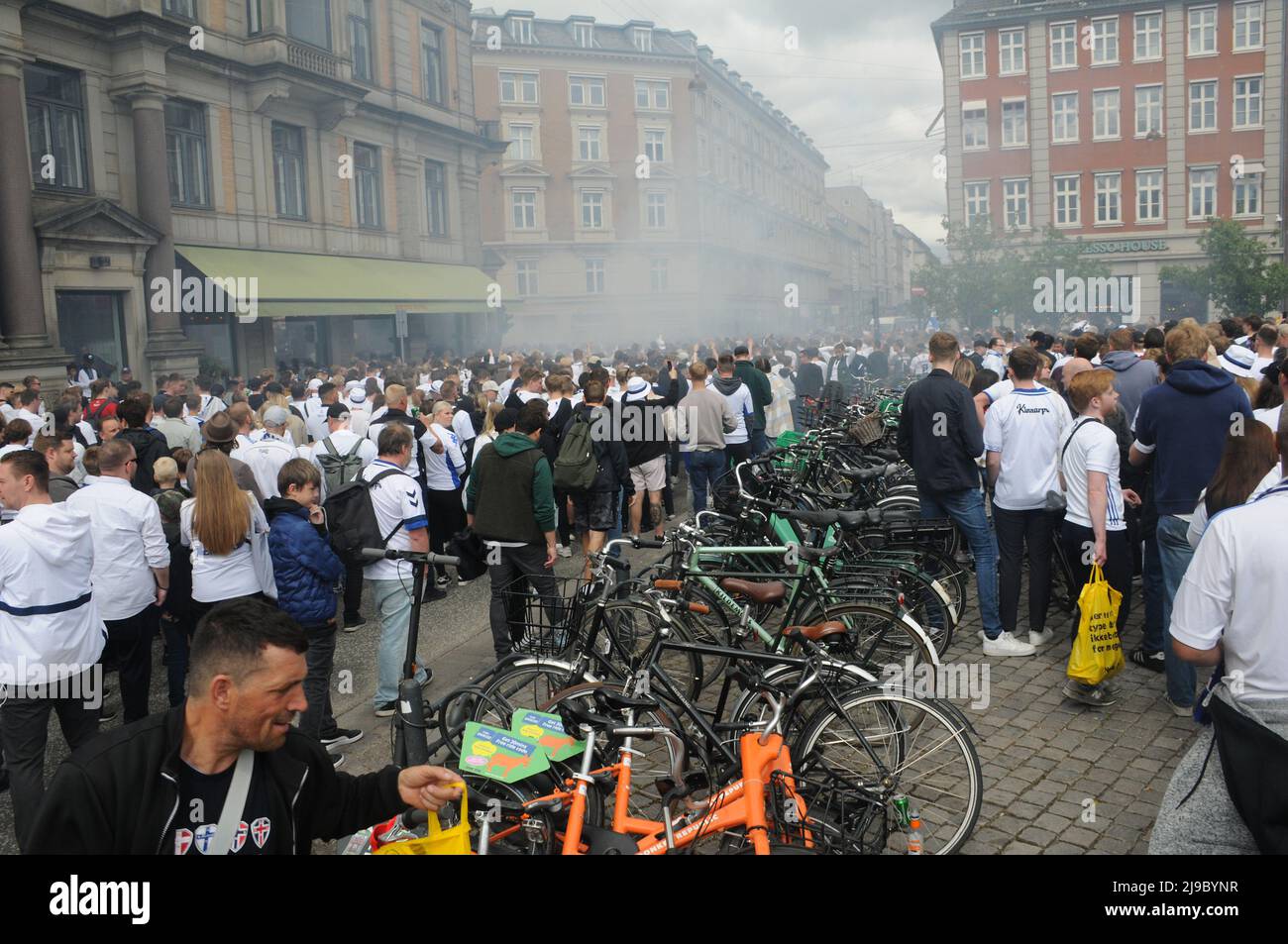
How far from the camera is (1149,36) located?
151 feet

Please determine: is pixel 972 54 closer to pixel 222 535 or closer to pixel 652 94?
pixel 652 94

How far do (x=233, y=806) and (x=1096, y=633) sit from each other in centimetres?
472

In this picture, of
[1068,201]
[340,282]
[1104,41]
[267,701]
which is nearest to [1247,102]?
[1104,41]

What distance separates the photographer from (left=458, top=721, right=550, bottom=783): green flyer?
3.78 meters

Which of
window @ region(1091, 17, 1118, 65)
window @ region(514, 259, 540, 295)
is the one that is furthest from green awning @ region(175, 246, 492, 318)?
window @ region(1091, 17, 1118, 65)

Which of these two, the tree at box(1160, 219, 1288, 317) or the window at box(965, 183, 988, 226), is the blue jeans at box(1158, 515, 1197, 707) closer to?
the tree at box(1160, 219, 1288, 317)

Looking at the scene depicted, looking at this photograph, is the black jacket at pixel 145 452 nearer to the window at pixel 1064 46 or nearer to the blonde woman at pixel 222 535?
the blonde woman at pixel 222 535

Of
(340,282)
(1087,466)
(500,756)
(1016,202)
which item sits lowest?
(500,756)

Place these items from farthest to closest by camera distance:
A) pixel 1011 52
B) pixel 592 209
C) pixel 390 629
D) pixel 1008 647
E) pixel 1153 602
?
pixel 592 209 → pixel 1011 52 → pixel 1008 647 → pixel 1153 602 → pixel 390 629

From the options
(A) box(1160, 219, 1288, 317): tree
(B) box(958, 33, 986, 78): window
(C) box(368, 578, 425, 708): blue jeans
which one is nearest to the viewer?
(C) box(368, 578, 425, 708): blue jeans

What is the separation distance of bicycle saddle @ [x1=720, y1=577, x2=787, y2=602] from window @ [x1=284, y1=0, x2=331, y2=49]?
79.7ft

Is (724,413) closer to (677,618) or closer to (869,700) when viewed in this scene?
(677,618)
